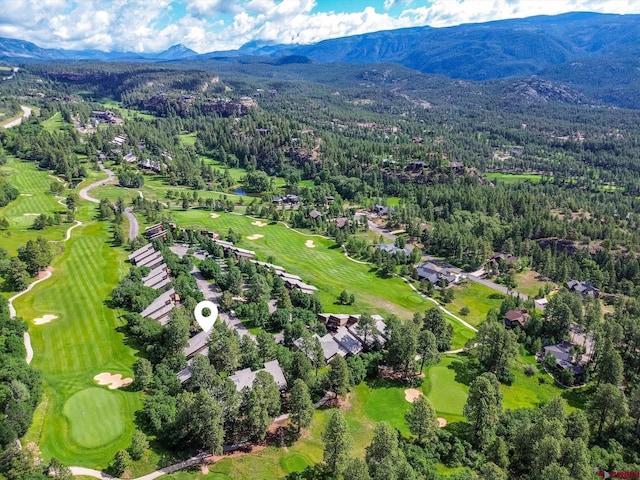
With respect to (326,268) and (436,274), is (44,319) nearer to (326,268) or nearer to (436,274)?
(326,268)

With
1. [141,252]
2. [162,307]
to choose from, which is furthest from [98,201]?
[162,307]

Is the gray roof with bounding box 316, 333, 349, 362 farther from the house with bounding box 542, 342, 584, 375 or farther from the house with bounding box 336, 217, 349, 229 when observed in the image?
the house with bounding box 336, 217, 349, 229

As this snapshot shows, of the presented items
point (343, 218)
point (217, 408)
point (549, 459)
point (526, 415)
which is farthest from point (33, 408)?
point (343, 218)

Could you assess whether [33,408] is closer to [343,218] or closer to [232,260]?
[232,260]

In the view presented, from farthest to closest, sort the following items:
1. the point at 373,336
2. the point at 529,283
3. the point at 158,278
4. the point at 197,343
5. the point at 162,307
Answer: the point at 529,283 → the point at 158,278 → the point at 162,307 → the point at 373,336 → the point at 197,343

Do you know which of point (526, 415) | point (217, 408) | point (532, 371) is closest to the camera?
point (217, 408)

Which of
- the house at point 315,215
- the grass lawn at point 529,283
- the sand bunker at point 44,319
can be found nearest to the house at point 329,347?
the sand bunker at point 44,319

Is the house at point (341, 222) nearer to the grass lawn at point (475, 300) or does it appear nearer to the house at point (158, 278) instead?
the grass lawn at point (475, 300)
